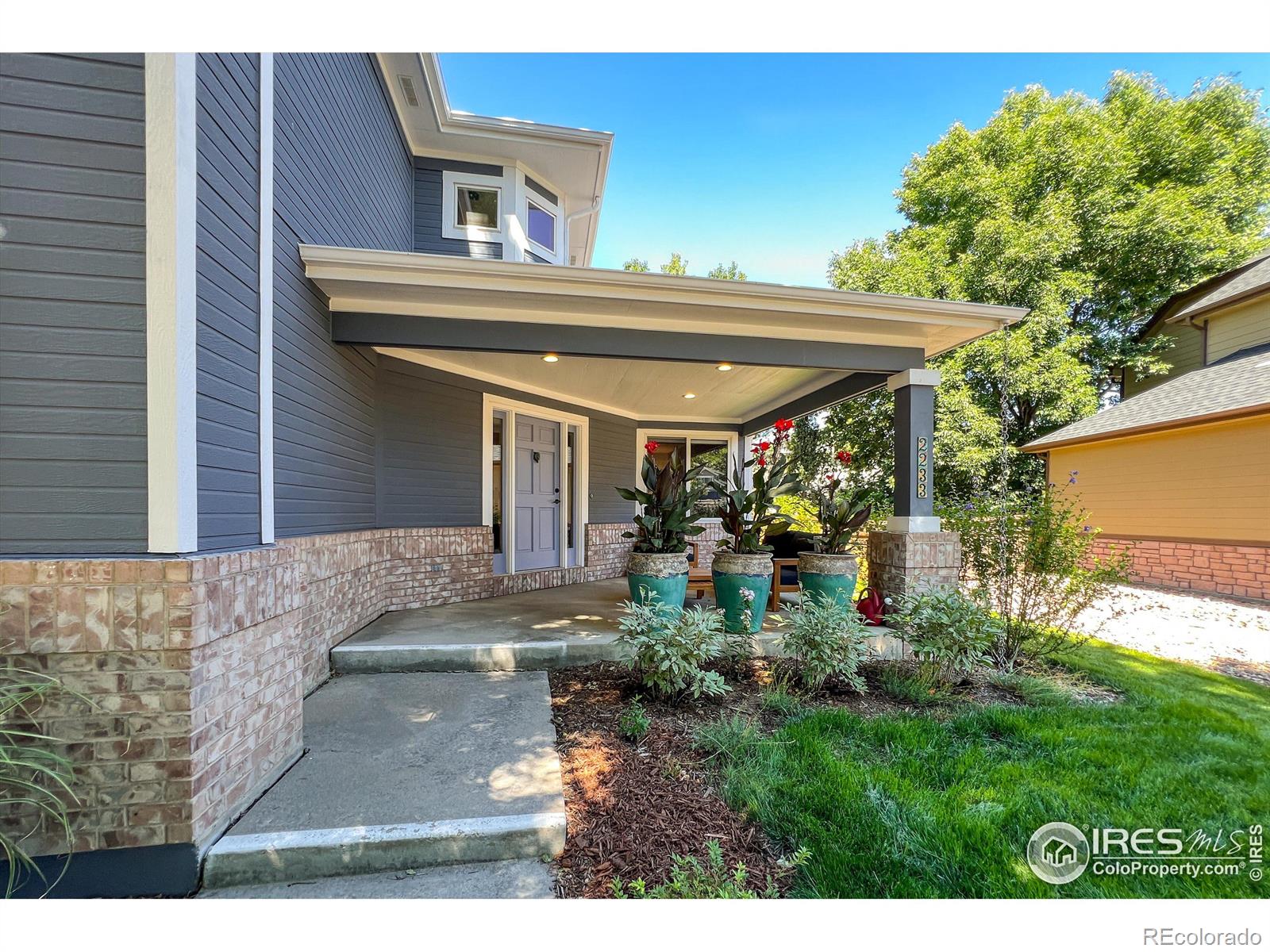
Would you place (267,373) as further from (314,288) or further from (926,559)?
(926,559)

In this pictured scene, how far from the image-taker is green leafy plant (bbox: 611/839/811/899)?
5.32 ft

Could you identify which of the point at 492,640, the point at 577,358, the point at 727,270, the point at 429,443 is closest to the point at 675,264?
the point at 727,270

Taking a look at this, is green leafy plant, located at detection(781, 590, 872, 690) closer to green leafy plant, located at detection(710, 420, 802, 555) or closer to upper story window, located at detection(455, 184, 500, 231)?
green leafy plant, located at detection(710, 420, 802, 555)

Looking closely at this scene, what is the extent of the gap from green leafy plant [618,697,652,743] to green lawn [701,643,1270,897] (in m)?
0.34

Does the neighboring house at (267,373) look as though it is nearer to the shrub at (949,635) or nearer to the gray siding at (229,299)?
the gray siding at (229,299)

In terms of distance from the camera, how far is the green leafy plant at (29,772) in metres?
1.63

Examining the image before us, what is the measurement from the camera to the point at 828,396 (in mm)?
5879

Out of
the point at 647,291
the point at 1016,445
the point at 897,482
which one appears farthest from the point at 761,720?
the point at 1016,445

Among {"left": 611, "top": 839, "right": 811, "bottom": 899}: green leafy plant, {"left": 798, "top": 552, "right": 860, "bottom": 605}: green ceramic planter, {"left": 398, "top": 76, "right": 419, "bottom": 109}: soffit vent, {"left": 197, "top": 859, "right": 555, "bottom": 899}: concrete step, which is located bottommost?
{"left": 197, "top": 859, "right": 555, "bottom": 899}: concrete step

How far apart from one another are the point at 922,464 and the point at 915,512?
0.45 m

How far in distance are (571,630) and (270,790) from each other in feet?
7.56

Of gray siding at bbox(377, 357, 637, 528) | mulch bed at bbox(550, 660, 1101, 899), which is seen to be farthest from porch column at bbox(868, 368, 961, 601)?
gray siding at bbox(377, 357, 637, 528)

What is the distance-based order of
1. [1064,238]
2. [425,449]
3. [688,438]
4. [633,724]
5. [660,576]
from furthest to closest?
[1064,238] < [688,438] < [425,449] < [660,576] < [633,724]

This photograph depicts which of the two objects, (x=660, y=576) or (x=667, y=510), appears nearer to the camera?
(x=660, y=576)
